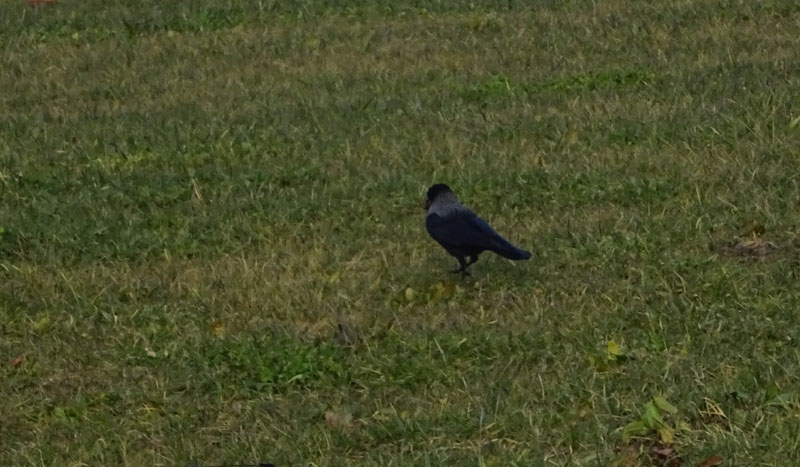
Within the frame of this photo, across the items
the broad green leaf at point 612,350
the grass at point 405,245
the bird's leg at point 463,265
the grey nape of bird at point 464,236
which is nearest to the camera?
the grass at point 405,245

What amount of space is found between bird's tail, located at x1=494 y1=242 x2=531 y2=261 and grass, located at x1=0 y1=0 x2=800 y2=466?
17 centimetres

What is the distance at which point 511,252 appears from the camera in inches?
302

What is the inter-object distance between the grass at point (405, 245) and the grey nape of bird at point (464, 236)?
160 mm

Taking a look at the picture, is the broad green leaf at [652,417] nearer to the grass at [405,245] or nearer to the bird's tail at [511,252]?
the grass at [405,245]

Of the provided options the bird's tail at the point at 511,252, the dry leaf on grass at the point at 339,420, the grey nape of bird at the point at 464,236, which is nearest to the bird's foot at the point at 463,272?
the grey nape of bird at the point at 464,236

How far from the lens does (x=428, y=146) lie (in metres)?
10.6

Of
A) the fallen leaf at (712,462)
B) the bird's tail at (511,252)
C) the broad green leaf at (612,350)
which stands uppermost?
the fallen leaf at (712,462)

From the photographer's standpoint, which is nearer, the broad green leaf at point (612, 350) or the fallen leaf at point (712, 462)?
the fallen leaf at point (712, 462)

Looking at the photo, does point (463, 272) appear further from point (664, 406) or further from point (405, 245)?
point (664, 406)

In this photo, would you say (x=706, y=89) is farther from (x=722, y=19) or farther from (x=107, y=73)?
(x=107, y=73)

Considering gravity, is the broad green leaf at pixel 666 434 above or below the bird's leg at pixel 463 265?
above

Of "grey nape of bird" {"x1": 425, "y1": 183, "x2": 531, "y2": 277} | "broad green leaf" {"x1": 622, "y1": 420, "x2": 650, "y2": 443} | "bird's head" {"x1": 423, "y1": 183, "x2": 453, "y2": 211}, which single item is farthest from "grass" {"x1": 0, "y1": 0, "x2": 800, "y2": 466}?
"bird's head" {"x1": 423, "y1": 183, "x2": 453, "y2": 211}

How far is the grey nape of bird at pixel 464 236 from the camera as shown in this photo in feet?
25.4

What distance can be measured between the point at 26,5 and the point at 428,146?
7.76m
